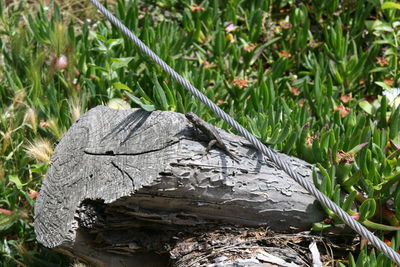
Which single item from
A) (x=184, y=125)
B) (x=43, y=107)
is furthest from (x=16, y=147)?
(x=184, y=125)

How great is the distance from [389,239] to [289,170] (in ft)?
2.08

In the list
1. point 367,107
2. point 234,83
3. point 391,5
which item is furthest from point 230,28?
point 367,107

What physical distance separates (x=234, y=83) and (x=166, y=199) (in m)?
1.28

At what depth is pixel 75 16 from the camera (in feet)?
14.6

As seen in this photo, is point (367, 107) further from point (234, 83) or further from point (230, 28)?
point (230, 28)

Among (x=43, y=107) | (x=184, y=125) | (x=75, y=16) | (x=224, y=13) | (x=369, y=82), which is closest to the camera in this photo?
(x=184, y=125)

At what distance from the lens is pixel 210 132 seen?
232 cm

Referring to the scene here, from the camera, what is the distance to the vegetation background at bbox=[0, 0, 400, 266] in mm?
2574

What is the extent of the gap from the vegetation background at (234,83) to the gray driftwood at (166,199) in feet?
0.43

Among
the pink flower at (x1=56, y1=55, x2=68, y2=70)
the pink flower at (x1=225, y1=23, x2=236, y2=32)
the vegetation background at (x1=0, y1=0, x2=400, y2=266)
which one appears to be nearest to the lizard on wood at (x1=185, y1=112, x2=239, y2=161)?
the vegetation background at (x1=0, y1=0, x2=400, y2=266)

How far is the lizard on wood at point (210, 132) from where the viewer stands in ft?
7.55

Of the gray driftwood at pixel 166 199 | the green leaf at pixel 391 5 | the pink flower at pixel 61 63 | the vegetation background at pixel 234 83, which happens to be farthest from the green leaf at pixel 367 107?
the pink flower at pixel 61 63

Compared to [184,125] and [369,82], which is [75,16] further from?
[184,125]

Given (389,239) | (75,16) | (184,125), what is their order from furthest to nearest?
(75,16)
(389,239)
(184,125)
